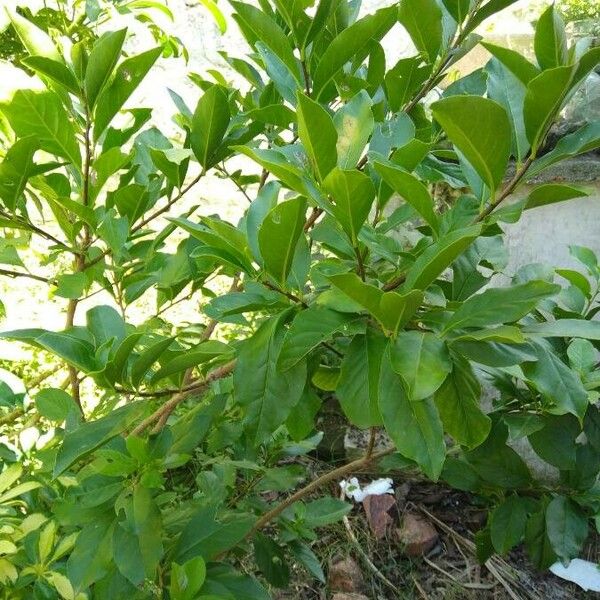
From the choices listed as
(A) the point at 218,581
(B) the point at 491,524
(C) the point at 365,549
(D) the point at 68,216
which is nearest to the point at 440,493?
(C) the point at 365,549

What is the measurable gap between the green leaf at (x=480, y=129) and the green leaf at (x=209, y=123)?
1.35 ft

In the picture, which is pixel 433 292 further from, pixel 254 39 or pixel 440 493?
pixel 440 493

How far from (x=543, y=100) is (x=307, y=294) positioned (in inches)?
15.0

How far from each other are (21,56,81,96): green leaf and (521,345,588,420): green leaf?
26.4 inches

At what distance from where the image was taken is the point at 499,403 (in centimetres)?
114

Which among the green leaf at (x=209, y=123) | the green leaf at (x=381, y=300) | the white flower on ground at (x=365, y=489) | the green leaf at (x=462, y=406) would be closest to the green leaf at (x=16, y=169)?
the green leaf at (x=209, y=123)

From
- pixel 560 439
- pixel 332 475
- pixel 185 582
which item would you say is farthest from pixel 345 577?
pixel 185 582

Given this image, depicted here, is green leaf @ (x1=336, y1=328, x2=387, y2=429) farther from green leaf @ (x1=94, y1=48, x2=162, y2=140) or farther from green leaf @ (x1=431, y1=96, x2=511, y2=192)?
green leaf @ (x1=94, y1=48, x2=162, y2=140)

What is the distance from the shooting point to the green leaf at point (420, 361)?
0.61 m

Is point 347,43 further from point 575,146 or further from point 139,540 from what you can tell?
point 139,540

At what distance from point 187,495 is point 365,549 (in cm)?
55

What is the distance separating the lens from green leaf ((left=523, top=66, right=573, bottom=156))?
566mm

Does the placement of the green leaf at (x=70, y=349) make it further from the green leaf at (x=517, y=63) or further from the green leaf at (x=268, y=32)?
the green leaf at (x=517, y=63)

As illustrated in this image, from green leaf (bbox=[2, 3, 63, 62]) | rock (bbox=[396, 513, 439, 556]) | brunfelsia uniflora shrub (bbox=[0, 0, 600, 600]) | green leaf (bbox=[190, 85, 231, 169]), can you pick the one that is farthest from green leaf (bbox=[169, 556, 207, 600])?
rock (bbox=[396, 513, 439, 556])
